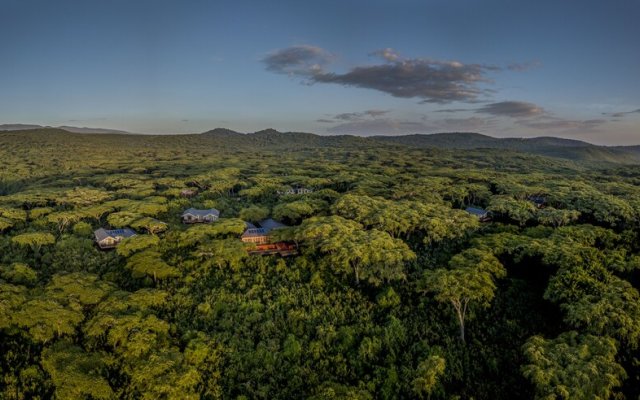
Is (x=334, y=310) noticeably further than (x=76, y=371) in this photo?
Yes

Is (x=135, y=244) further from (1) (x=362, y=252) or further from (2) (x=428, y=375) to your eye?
(2) (x=428, y=375)

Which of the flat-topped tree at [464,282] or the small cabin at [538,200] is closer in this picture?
the flat-topped tree at [464,282]

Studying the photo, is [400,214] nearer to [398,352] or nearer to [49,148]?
[398,352]

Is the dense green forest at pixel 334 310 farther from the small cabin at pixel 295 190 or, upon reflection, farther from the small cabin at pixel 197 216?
the small cabin at pixel 295 190

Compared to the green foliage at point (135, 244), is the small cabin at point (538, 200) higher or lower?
higher

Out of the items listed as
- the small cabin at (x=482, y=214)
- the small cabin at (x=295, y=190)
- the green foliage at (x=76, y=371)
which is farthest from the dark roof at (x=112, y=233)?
the small cabin at (x=482, y=214)

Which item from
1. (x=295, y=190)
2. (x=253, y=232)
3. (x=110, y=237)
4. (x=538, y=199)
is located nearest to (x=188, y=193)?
(x=295, y=190)

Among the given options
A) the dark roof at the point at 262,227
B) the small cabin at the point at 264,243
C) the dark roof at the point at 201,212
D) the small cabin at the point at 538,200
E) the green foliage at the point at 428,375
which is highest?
the small cabin at the point at 538,200

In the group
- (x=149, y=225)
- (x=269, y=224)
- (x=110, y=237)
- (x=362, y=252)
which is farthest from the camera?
(x=269, y=224)
